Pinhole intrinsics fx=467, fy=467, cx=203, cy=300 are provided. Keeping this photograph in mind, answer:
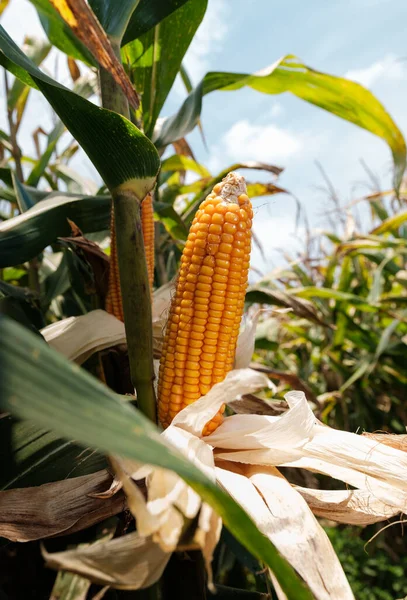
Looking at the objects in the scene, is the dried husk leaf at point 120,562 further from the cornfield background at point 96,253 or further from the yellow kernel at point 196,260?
the yellow kernel at point 196,260

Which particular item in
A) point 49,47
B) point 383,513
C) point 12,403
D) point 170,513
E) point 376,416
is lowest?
point 376,416

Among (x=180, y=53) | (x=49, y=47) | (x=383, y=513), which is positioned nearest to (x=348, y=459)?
(x=383, y=513)

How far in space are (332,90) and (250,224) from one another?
62 centimetres

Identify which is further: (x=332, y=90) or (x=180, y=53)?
(x=332, y=90)

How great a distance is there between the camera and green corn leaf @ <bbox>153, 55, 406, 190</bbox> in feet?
3.38

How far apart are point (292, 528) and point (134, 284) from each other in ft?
1.04

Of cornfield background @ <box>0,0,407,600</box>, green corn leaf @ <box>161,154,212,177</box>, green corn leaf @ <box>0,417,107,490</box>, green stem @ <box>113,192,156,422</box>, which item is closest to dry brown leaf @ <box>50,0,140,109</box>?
cornfield background @ <box>0,0,407,600</box>

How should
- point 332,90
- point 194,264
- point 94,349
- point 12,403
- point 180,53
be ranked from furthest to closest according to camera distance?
point 332,90 → point 180,53 → point 94,349 → point 194,264 → point 12,403

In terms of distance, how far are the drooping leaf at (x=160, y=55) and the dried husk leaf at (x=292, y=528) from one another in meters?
0.69

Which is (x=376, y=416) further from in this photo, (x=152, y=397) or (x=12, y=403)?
(x=12, y=403)

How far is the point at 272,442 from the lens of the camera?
0.57 m

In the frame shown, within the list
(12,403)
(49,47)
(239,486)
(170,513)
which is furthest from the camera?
(49,47)

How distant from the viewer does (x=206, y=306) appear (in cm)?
60

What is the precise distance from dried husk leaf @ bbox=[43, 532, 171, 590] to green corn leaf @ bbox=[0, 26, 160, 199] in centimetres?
39
